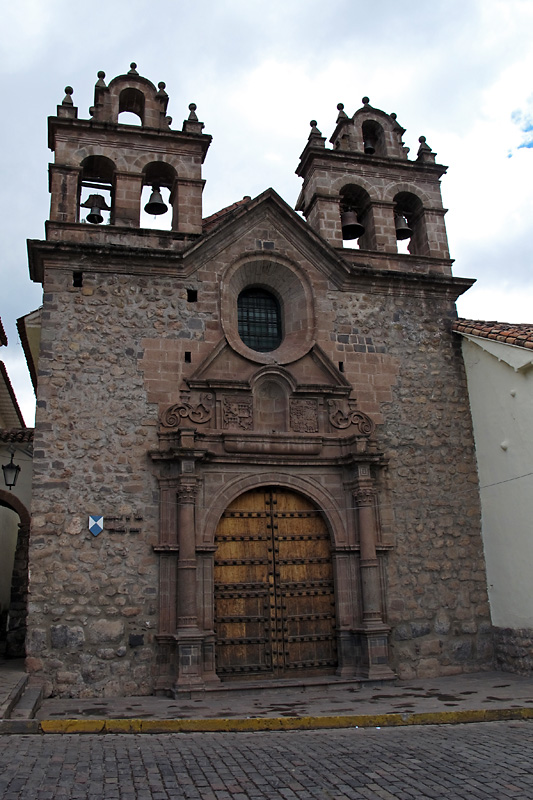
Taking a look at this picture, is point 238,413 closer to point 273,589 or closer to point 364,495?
point 364,495

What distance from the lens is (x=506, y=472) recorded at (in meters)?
10.2

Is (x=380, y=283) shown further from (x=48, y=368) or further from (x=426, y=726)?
(x=426, y=726)

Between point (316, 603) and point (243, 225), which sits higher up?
point (243, 225)

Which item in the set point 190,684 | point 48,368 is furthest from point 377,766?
point 48,368

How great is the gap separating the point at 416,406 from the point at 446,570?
2.68m

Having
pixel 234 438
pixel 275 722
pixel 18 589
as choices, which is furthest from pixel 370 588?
pixel 18 589

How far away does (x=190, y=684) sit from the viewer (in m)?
8.48

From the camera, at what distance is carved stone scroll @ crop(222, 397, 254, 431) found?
1008 centimetres

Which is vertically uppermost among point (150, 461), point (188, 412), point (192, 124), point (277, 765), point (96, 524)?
point (192, 124)

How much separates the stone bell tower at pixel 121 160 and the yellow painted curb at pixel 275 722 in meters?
7.17

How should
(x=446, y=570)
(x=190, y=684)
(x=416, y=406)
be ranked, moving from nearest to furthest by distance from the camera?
(x=190, y=684) < (x=446, y=570) < (x=416, y=406)

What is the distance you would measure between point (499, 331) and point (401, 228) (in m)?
3.05

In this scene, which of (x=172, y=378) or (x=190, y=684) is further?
(x=172, y=378)

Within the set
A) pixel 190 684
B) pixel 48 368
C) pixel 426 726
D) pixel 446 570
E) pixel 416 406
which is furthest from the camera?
pixel 416 406
